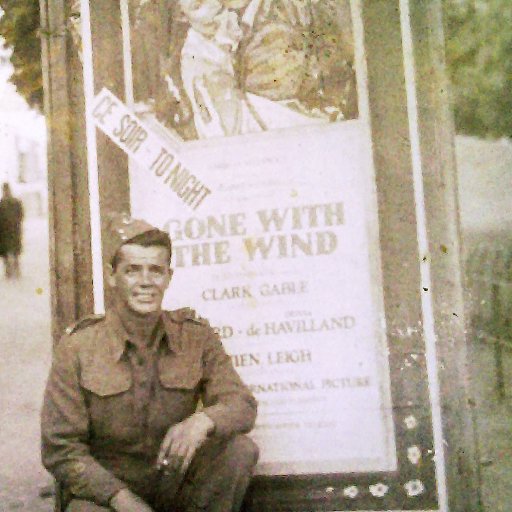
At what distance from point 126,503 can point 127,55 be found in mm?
1711

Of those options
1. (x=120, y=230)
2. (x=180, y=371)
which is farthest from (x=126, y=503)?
(x=120, y=230)

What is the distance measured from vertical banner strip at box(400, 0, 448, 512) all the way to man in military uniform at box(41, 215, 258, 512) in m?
0.72

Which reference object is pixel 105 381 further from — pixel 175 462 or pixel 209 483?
pixel 209 483

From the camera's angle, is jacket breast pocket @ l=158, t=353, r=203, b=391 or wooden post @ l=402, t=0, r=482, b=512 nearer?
jacket breast pocket @ l=158, t=353, r=203, b=391

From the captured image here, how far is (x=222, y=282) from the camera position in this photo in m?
2.43

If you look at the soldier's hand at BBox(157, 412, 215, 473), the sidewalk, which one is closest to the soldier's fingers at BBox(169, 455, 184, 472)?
the soldier's hand at BBox(157, 412, 215, 473)

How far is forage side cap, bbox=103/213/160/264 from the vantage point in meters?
2.22

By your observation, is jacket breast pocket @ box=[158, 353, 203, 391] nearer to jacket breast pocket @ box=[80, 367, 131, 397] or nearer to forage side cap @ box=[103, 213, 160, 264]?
jacket breast pocket @ box=[80, 367, 131, 397]

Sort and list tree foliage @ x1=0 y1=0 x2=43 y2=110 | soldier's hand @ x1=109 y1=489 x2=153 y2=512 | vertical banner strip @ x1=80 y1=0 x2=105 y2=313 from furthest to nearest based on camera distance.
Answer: tree foliage @ x1=0 y1=0 x2=43 y2=110, vertical banner strip @ x1=80 y1=0 x2=105 y2=313, soldier's hand @ x1=109 y1=489 x2=153 y2=512

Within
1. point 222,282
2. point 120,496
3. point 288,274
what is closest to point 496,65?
point 288,274

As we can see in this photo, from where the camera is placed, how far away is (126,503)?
1.91 meters

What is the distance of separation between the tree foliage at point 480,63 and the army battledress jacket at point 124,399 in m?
1.37

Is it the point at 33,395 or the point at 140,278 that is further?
the point at 33,395

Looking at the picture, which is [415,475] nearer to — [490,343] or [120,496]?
[490,343]
